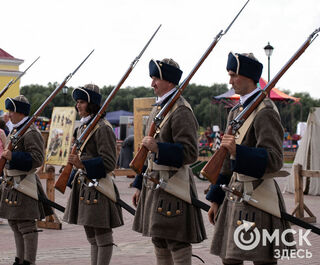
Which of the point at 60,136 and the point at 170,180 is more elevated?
the point at 170,180

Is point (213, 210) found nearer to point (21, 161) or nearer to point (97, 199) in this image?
point (97, 199)

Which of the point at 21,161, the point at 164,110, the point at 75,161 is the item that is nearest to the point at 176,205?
the point at 164,110

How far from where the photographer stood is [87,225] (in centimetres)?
589

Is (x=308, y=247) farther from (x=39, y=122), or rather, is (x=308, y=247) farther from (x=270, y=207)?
(x=39, y=122)

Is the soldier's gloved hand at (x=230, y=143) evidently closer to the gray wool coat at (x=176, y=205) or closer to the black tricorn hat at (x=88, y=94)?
the gray wool coat at (x=176, y=205)

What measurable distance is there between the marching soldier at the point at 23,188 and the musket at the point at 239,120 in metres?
2.87

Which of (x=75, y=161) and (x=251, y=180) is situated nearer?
(x=251, y=180)

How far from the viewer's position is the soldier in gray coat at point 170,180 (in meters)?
4.98

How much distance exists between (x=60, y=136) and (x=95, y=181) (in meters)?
12.8

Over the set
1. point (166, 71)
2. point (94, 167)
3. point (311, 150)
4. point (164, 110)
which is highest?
point (166, 71)

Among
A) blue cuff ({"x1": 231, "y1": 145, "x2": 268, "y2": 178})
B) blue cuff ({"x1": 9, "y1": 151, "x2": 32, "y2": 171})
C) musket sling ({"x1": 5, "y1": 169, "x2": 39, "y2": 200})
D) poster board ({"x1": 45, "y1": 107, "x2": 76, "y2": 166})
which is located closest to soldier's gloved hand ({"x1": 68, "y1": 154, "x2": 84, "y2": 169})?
blue cuff ({"x1": 9, "y1": 151, "x2": 32, "y2": 171})

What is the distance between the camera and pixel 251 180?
14.3ft

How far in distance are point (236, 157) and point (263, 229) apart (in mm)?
544

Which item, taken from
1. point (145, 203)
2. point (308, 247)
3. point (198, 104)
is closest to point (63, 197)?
point (308, 247)
